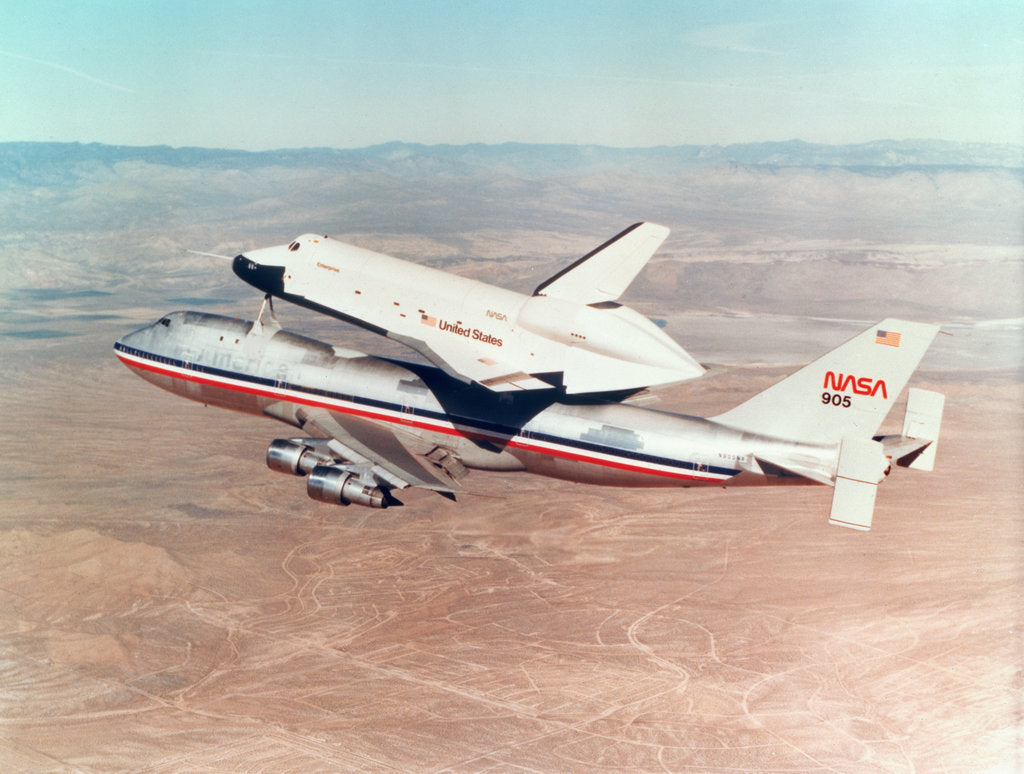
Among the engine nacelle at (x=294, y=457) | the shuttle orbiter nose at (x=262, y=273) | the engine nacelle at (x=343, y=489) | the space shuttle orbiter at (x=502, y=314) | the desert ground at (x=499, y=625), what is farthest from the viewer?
the desert ground at (x=499, y=625)

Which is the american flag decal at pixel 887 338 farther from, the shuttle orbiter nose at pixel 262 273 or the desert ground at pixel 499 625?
the shuttle orbiter nose at pixel 262 273

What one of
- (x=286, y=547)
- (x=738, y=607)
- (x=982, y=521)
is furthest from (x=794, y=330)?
(x=286, y=547)

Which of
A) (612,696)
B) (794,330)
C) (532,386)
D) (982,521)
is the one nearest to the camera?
(532,386)

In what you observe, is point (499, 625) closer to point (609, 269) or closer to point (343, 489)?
point (343, 489)

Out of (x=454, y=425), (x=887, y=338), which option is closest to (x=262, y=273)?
(x=454, y=425)

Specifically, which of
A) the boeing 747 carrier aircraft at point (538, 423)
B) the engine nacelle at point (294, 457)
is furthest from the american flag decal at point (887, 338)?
the engine nacelle at point (294, 457)

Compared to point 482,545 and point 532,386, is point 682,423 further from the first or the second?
point 482,545

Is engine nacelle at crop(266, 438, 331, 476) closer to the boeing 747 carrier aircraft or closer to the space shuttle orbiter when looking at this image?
the boeing 747 carrier aircraft
